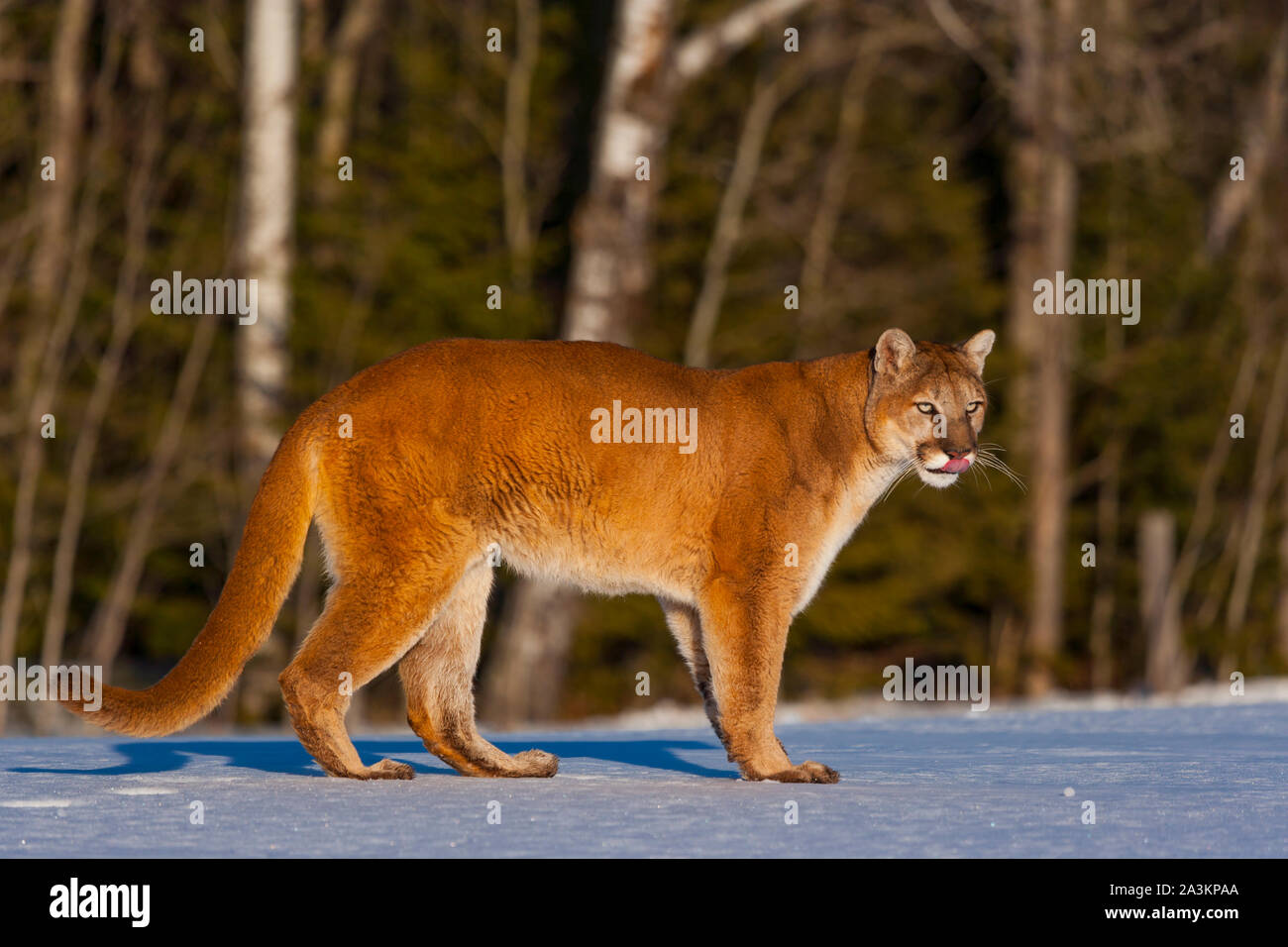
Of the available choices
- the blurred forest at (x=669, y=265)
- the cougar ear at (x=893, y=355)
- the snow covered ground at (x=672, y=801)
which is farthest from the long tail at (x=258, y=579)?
the blurred forest at (x=669, y=265)

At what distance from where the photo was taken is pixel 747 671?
6.52 m

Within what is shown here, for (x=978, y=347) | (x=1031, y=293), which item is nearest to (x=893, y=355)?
(x=978, y=347)

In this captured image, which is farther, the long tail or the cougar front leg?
the cougar front leg

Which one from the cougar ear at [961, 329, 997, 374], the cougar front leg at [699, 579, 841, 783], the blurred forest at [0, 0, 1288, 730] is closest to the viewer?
the cougar front leg at [699, 579, 841, 783]

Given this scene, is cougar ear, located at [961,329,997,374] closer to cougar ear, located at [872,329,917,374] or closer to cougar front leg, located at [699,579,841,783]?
cougar ear, located at [872,329,917,374]

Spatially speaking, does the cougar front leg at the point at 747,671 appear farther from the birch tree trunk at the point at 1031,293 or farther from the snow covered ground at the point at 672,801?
the birch tree trunk at the point at 1031,293

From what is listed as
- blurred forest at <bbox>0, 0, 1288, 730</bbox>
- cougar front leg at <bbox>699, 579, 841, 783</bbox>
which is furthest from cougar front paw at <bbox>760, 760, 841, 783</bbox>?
blurred forest at <bbox>0, 0, 1288, 730</bbox>

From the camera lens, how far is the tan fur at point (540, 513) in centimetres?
A: 627

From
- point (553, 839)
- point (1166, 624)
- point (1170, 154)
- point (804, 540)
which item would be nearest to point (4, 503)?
point (1166, 624)

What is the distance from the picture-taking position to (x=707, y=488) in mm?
6727

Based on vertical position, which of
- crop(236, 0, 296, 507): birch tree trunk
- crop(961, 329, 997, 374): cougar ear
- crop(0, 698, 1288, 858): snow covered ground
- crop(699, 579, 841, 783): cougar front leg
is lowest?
crop(0, 698, 1288, 858): snow covered ground

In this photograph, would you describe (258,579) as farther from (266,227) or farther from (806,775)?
(266,227)

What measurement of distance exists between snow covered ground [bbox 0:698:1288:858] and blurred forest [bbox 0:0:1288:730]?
18.5ft

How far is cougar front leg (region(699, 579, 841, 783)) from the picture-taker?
6.49 meters
